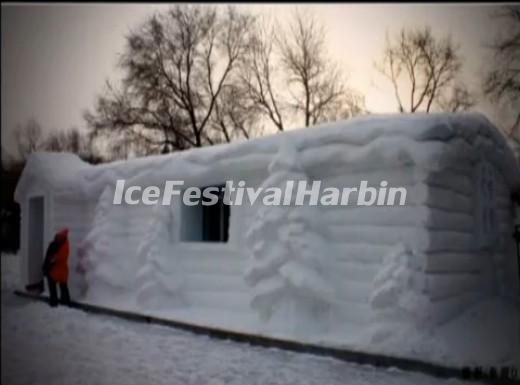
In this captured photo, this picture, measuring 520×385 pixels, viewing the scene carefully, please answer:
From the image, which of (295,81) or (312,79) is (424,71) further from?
(295,81)

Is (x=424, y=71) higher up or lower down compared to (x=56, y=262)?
higher up

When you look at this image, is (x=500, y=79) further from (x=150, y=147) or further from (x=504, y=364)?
(x=150, y=147)

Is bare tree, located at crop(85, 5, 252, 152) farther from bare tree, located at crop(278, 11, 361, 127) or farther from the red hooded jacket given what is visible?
the red hooded jacket

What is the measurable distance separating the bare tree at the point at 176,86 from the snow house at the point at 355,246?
5828 mm

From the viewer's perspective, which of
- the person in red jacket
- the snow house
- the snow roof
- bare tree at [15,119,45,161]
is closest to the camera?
bare tree at [15,119,45,161]

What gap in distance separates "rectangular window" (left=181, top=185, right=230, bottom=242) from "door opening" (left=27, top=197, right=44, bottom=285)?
4.70m

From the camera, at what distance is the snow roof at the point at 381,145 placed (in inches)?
282

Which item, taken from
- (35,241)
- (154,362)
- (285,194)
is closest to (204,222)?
(285,194)

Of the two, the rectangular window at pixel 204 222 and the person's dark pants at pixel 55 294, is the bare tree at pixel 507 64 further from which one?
the person's dark pants at pixel 55 294

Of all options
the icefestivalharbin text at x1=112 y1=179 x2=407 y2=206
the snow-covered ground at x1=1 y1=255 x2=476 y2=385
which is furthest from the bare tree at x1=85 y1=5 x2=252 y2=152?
the snow-covered ground at x1=1 y1=255 x2=476 y2=385

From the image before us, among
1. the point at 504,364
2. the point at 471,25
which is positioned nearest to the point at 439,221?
the point at 504,364

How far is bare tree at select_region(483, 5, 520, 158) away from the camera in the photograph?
6336 millimetres

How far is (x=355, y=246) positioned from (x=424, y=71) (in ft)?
11.8

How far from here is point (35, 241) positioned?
1334cm
